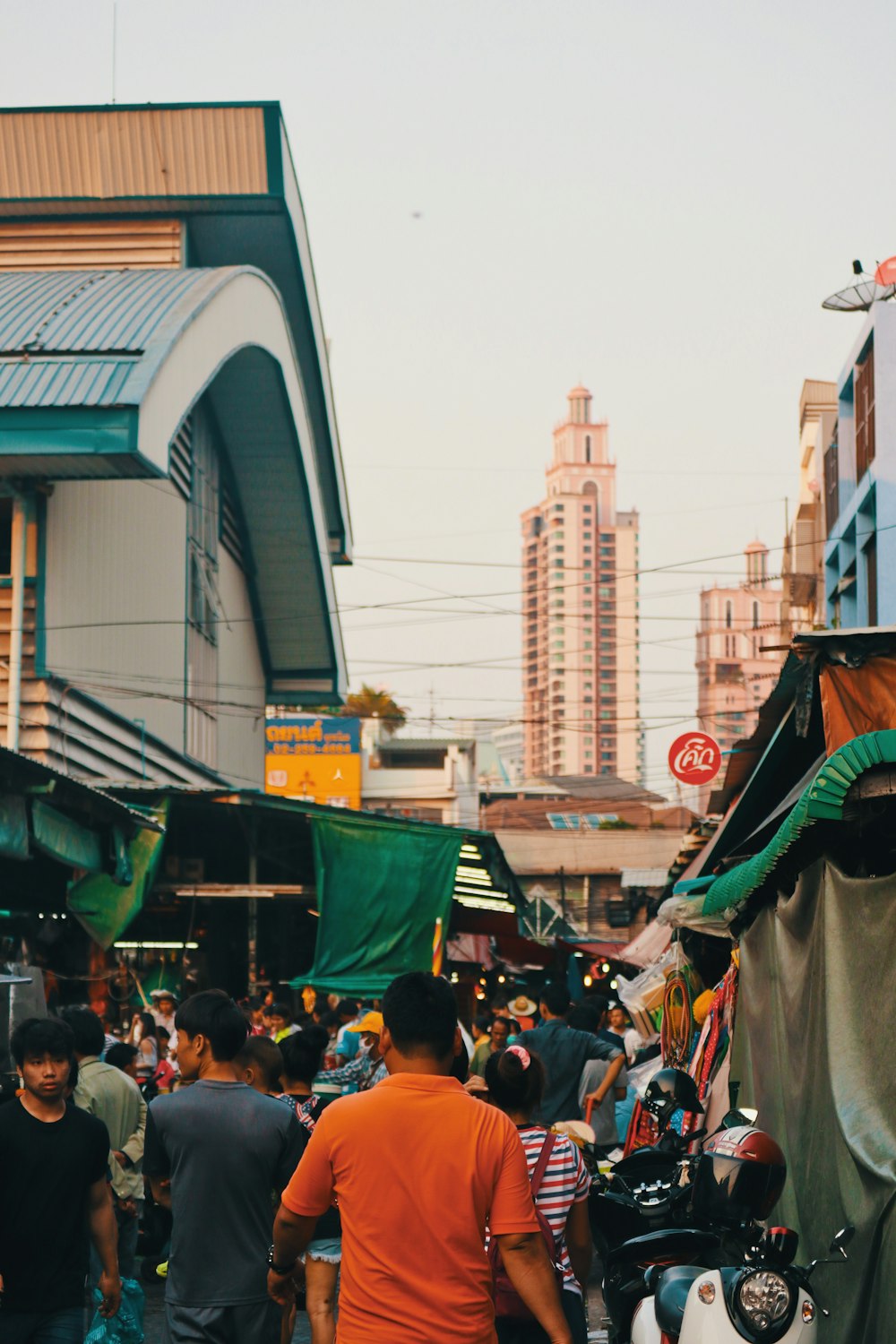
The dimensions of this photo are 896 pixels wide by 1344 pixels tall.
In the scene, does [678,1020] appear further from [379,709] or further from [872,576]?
[379,709]

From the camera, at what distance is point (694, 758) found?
92.2ft

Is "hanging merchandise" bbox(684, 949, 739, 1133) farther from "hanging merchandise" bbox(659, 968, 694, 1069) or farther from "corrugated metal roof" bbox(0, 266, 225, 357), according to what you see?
"corrugated metal roof" bbox(0, 266, 225, 357)

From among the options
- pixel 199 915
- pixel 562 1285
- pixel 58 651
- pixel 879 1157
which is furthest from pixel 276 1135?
pixel 199 915

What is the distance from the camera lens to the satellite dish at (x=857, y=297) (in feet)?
93.2

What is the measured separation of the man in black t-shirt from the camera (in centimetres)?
536

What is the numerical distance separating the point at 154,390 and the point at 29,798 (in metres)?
5.94

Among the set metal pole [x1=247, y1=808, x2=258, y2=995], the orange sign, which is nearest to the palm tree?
the orange sign

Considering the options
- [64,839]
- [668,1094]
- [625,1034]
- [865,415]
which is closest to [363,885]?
[625,1034]

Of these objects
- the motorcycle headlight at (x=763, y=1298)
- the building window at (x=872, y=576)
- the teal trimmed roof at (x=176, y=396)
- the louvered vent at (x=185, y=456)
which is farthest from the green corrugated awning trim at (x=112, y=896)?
the motorcycle headlight at (x=763, y=1298)

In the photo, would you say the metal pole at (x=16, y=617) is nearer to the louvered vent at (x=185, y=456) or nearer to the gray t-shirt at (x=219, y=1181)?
the louvered vent at (x=185, y=456)

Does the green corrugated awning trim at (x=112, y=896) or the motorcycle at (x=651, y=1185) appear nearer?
the motorcycle at (x=651, y=1185)

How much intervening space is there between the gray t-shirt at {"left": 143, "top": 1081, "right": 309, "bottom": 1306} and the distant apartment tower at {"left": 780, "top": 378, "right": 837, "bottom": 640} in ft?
90.2

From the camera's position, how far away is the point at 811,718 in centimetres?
895

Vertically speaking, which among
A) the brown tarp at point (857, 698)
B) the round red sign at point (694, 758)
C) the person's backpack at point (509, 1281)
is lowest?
the person's backpack at point (509, 1281)
